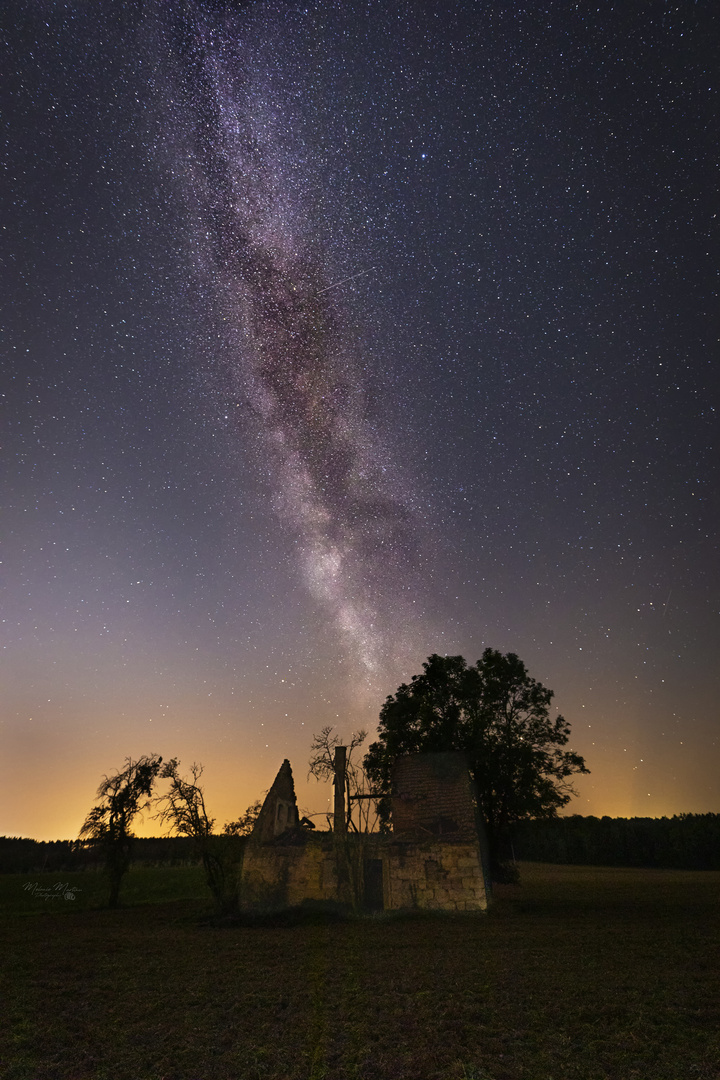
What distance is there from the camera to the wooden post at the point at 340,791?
83.7ft

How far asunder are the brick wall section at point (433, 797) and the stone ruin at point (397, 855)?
0.04 meters

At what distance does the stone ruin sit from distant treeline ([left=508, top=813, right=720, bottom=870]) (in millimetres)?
43004

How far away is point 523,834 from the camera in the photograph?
30.6 meters

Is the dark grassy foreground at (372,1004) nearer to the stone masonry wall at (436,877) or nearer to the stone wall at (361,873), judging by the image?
the stone masonry wall at (436,877)

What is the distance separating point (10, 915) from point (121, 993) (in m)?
24.1

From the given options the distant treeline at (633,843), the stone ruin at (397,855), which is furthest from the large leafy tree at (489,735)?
the distant treeline at (633,843)

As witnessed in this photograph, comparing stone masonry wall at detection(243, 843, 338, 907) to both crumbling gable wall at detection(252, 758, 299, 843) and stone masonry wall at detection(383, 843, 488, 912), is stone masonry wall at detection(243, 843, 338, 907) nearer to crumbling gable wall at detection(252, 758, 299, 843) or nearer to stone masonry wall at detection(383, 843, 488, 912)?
crumbling gable wall at detection(252, 758, 299, 843)

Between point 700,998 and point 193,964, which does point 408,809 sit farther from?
point 700,998

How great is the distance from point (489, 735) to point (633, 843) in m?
54.0

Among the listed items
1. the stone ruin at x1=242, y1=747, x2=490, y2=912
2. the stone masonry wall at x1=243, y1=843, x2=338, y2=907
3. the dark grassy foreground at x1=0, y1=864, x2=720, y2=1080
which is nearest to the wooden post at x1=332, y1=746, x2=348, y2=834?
the stone ruin at x1=242, y1=747, x2=490, y2=912

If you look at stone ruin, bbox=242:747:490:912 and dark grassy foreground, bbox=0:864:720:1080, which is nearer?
dark grassy foreground, bbox=0:864:720:1080

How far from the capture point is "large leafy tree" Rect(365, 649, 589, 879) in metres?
28.8

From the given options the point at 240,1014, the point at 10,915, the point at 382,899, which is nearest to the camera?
the point at 240,1014

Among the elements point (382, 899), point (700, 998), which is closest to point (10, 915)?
point (382, 899)
